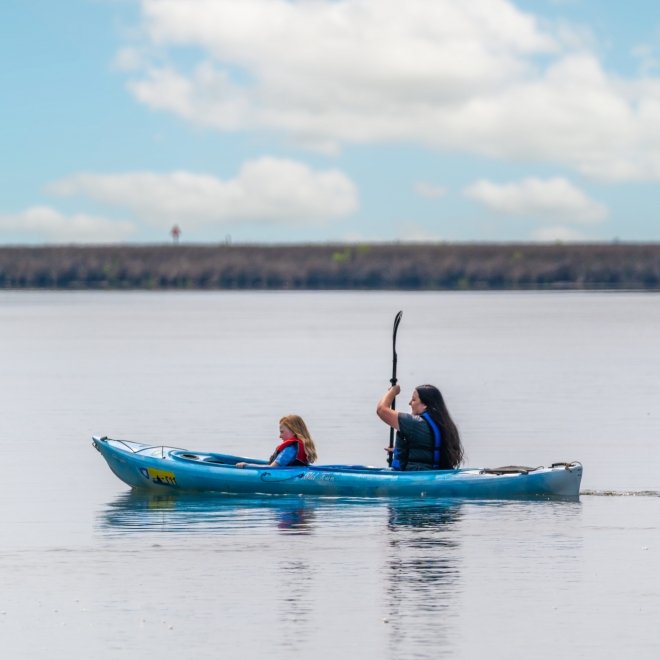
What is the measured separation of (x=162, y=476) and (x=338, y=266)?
122 meters

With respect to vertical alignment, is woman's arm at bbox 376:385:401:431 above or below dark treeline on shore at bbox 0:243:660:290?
below

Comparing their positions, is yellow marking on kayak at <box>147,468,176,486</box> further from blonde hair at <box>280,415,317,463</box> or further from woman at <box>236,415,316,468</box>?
blonde hair at <box>280,415,317,463</box>

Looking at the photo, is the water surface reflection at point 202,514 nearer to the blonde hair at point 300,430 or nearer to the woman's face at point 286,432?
the blonde hair at point 300,430

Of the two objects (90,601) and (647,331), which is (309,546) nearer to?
(90,601)

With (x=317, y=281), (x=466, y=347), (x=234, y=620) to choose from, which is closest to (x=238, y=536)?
(x=234, y=620)

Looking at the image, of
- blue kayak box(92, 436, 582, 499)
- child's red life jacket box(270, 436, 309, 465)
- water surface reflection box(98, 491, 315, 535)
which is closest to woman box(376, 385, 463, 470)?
blue kayak box(92, 436, 582, 499)

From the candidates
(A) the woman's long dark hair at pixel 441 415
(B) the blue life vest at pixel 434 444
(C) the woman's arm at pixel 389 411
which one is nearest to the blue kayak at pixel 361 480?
(B) the blue life vest at pixel 434 444

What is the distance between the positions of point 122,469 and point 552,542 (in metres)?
6.39

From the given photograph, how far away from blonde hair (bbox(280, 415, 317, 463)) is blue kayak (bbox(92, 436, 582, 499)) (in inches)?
8.6

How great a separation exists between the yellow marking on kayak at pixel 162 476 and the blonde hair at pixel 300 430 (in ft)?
5.38

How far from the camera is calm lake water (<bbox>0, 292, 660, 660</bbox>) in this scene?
12633mm

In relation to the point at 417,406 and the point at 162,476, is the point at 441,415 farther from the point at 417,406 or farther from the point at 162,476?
the point at 162,476

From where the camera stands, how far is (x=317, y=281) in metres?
142

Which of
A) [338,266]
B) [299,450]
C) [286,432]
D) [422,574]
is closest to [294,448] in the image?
[299,450]
